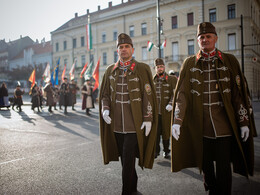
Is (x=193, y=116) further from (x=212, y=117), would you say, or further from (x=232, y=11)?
(x=232, y=11)

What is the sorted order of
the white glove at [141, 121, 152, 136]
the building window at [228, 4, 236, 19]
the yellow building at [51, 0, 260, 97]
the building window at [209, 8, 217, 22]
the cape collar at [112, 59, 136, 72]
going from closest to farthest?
the white glove at [141, 121, 152, 136] → the cape collar at [112, 59, 136, 72] → the yellow building at [51, 0, 260, 97] → the building window at [228, 4, 236, 19] → the building window at [209, 8, 217, 22]

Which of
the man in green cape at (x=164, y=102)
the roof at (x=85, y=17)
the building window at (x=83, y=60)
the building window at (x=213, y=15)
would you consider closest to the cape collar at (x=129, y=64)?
the man in green cape at (x=164, y=102)

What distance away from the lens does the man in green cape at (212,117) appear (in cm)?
264

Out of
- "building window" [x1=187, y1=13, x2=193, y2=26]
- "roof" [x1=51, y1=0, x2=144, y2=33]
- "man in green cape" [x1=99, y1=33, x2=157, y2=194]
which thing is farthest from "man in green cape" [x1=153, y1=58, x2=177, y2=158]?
"roof" [x1=51, y1=0, x2=144, y2=33]

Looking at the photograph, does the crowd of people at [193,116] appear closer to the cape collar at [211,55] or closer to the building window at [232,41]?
the cape collar at [211,55]

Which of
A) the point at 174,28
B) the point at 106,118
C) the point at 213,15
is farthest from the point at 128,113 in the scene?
the point at 174,28

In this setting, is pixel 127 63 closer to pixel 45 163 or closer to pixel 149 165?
pixel 149 165

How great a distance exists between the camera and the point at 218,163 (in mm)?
2605

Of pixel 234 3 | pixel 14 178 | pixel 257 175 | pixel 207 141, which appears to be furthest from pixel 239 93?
pixel 234 3

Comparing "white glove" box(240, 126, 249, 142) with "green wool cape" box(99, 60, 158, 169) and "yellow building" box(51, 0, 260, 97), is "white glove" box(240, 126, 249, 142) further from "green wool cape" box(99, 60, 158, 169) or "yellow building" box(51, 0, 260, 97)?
"yellow building" box(51, 0, 260, 97)

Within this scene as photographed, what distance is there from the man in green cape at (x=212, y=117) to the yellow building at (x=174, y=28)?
22.9 metres

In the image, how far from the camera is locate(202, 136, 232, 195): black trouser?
2559 millimetres

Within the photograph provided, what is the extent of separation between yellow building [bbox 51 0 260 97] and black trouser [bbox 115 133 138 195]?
22857 millimetres

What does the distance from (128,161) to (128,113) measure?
24.1 inches
